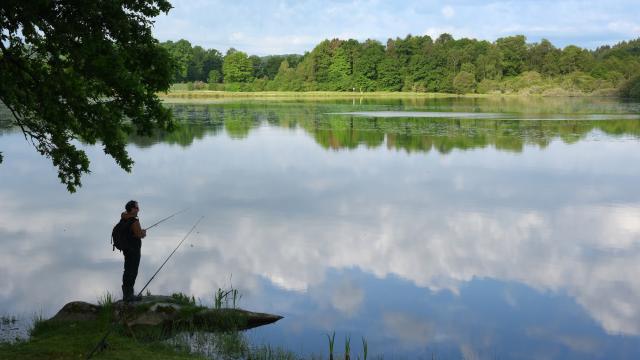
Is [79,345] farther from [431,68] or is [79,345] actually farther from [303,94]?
[431,68]

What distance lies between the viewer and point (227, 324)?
9312 millimetres

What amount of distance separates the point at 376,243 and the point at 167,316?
6.23 metres

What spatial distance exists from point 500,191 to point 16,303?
14462 mm

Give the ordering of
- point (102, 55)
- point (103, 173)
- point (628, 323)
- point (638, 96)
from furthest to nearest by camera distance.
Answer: point (638, 96) → point (103, 173) → point (628, 323) → point (102, 55)

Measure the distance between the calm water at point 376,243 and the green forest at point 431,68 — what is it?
9222 cm

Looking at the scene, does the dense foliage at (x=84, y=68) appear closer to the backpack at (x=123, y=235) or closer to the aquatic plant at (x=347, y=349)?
the backpack at (x=123, y=235)

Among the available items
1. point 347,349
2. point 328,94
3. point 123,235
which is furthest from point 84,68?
point 328,94

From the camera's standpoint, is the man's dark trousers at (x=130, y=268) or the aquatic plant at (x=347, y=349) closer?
the aquatic plant at (x=347, y=349)

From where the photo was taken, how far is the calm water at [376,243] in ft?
32.2

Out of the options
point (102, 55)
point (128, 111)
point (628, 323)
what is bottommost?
point (628, 323)

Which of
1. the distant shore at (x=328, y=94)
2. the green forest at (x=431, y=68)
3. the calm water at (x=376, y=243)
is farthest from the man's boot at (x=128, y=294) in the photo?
the green forest at (x=431, y=68)

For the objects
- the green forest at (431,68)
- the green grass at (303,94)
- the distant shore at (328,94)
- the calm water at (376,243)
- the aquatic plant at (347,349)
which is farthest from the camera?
the green forest at (431,68)

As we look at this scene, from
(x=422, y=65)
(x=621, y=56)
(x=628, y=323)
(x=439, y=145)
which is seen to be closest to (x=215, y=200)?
(x=628, y=323)

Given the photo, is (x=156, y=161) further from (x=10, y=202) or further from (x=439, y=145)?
(x=439, y=145)
